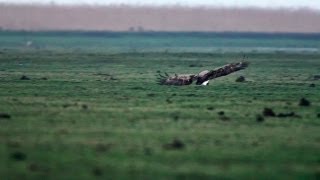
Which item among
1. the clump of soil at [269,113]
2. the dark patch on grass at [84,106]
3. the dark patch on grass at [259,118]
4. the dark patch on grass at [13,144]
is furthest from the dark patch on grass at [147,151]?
the dark patch on grass at [84,106]

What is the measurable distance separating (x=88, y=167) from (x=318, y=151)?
714cm

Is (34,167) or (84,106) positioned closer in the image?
(34,167)

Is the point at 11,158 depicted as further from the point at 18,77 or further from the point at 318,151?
the point at 18,77

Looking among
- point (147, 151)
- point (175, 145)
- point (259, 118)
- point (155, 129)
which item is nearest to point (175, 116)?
point (259, 118)

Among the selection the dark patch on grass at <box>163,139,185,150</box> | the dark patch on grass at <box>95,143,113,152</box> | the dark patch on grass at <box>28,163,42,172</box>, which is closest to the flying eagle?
the dark patch on grass at <box>163,139,185,150</box>

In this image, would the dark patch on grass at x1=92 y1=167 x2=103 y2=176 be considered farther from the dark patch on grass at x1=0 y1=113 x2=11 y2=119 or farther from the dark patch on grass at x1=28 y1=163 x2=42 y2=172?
the dark patch on grass at x1=0 y1=113 x2=11 y2=119

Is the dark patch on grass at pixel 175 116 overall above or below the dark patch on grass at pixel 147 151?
below

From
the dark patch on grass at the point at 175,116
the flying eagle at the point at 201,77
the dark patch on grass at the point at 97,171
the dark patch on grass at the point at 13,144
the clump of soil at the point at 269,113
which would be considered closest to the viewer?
the dark patch on grass at the point at 97,171

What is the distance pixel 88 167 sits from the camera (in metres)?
22.8

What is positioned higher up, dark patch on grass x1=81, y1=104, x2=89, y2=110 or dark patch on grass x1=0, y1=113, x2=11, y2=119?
dark patch on grass x1=0, y1=113, x2=11, y2=119

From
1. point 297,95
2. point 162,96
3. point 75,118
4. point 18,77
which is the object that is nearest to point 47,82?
point 18,77

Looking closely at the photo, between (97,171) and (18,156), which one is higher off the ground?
(97,171)

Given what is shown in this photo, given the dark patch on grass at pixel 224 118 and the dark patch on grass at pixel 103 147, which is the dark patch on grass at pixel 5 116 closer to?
the dark patch on grass at pixel 103 147

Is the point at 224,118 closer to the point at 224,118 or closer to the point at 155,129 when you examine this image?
the point at 224,118
